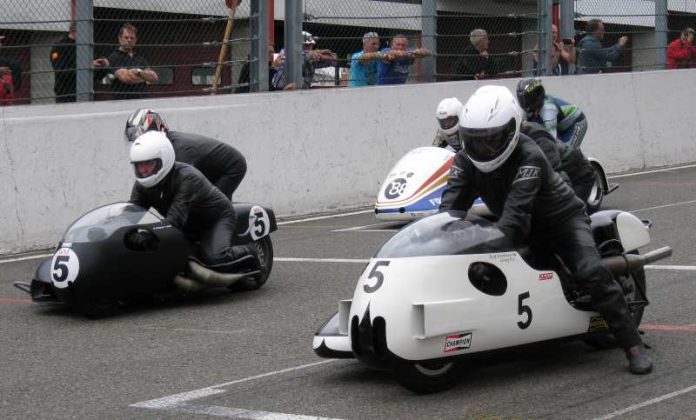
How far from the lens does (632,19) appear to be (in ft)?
67.6

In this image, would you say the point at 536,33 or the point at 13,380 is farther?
the point at 536,33

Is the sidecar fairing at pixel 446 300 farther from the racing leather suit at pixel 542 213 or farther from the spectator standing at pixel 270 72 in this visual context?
the spectator standing at pixel 270 72

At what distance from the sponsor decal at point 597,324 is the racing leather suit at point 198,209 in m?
3.47

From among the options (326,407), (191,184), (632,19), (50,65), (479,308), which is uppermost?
(632,19)

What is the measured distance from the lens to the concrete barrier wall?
12.8 metres

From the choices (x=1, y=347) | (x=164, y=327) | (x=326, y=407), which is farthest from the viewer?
(x=164, y=327)

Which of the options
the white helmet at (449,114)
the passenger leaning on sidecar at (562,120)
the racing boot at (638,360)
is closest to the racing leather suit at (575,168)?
the passenger leaning on sidecar at (562,120)

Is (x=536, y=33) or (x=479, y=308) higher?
(x=536, y=33)

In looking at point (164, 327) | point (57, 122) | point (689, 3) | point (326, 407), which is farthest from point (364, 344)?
point (689, 3)

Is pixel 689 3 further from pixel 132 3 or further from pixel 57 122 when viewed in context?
pixel 57 122

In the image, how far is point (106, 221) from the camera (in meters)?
9.50

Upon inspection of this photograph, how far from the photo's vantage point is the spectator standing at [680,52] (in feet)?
68.9

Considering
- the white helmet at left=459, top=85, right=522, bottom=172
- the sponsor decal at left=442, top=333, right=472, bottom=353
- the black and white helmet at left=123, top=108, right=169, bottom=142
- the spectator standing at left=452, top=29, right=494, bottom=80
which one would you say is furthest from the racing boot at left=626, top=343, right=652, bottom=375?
the spectator standing at left=452, top=29, right=494, bottom=80

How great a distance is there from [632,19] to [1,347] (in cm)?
1437
